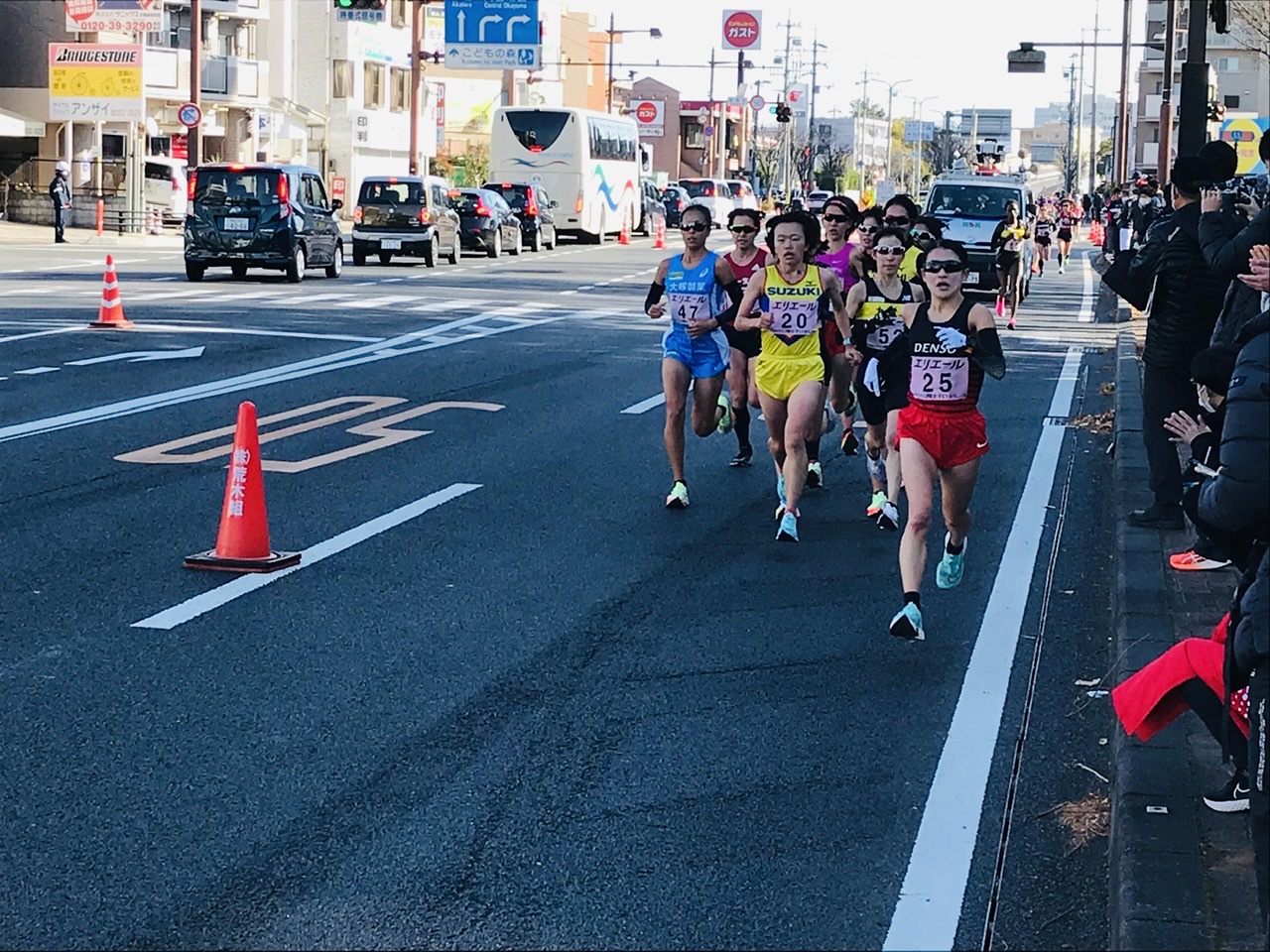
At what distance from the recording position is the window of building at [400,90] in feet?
259

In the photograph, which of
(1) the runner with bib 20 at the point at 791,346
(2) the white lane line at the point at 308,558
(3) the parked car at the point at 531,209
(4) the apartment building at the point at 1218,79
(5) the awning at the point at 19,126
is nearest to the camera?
(2) the white lane line at the point at 308,558

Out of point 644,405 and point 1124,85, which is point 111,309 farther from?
point 1124,85

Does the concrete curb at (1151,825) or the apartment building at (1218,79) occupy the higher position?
the apartment building at (1218,79)

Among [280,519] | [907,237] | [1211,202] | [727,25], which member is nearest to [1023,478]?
[907,237]

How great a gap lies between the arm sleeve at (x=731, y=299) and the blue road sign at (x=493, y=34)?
4834 cm

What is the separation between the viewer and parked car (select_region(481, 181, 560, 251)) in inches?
1970

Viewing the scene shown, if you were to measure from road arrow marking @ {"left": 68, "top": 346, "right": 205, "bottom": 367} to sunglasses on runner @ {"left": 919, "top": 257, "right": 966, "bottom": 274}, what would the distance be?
1134 centimetres

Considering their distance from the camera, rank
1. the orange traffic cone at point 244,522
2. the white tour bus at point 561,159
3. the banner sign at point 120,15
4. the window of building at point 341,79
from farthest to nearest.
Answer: the window of building at point 341,79 < the white tour bus at point 561,159 < the banner sign at point 120,15 < the orange traffic cone at point 244,522

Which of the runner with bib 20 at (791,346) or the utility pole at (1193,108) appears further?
the utility pole at (1193,108)

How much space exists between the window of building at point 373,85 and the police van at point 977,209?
141ft

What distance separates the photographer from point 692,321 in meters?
11.3

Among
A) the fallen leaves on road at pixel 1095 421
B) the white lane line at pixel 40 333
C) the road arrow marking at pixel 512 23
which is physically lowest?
the fallen leaves on road at pixel 1095 421

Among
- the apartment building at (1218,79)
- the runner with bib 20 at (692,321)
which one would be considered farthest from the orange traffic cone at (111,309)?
Answer: the apartment building at (1218,79)

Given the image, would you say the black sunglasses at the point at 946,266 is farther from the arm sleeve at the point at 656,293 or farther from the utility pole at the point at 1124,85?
the utility pole at the point at 1124,85
